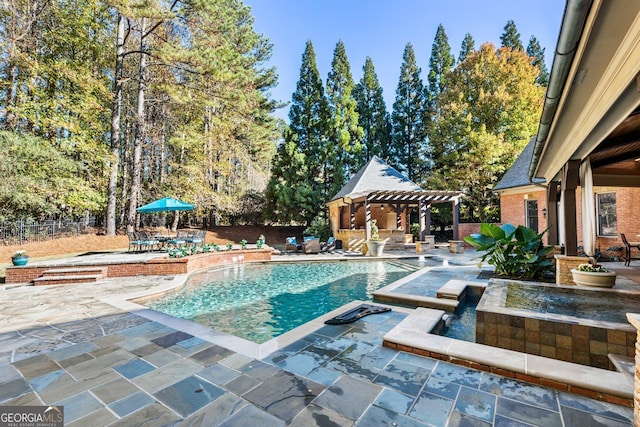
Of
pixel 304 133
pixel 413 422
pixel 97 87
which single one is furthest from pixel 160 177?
pixel 413 422

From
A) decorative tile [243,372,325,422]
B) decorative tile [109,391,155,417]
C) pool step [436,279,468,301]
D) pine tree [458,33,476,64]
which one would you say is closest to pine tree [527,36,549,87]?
pine tree [458,33,476,64]

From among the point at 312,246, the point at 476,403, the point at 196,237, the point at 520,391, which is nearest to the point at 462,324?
the point at 520,391

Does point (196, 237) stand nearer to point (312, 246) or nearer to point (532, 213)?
point (312, 246)

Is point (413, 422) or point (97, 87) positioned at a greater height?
point (97, 87)

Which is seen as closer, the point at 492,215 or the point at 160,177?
the point at 160,177

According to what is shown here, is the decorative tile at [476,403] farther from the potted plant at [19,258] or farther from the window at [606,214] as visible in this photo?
the window at [606,214]

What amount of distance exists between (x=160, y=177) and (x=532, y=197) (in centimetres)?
2258

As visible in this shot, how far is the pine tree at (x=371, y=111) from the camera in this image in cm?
2677

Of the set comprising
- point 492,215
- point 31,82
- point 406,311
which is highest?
point 31,82

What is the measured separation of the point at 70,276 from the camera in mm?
7750

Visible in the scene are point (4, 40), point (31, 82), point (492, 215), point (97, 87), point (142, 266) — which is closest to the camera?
point (142, 266)

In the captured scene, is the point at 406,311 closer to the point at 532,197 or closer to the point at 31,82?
the point at 532,197

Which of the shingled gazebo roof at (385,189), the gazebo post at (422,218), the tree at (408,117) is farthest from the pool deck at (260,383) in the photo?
the tree at (408,117)

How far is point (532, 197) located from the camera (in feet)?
48.2
